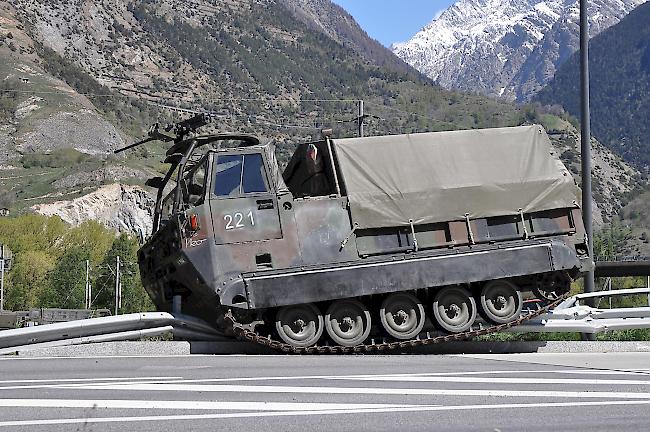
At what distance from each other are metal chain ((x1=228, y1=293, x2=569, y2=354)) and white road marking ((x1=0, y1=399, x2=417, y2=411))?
551 centimetres

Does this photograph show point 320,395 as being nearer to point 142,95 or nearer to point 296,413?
point 296,413

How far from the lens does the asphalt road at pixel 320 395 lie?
25.9 feet

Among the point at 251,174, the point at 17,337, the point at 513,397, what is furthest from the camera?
the point at 251,174

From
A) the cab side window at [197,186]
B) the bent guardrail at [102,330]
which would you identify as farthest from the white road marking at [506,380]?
the cab side window at [197,186]

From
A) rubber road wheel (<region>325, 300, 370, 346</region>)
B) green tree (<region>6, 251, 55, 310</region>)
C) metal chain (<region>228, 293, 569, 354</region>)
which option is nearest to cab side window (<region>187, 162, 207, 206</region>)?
metal chain (<region>228, 293, 569, 354</region>)

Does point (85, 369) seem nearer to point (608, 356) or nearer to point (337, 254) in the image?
point (337, 254)

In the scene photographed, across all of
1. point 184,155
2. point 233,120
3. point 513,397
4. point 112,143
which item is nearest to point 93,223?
point 112,143

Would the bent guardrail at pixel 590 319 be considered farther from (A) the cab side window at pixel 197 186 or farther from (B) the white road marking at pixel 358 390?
(B) the white road marking at pixel 358 390

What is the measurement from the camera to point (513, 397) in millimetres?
9336

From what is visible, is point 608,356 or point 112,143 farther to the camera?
point 112,143

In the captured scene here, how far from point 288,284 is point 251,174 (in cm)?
184

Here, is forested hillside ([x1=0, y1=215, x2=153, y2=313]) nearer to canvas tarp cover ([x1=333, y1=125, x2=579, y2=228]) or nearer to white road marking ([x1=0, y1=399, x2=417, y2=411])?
canvas tarp cover ([x1=333, y1=125, x2=579, y2=228])

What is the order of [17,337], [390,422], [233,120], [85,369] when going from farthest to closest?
[233,120] → [17,337] → [85,369] → [390,422]

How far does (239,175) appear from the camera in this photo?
15.1 m
